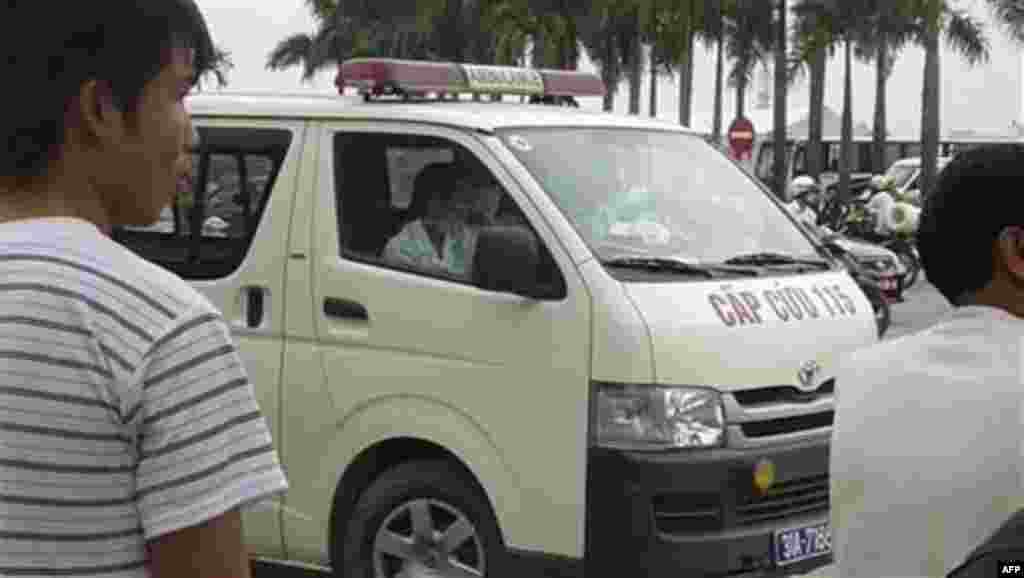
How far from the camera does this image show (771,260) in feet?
19.9

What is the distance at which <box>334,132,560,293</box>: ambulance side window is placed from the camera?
19.0 feet

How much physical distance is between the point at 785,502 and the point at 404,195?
1.66 meters

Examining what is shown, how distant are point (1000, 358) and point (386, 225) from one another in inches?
153

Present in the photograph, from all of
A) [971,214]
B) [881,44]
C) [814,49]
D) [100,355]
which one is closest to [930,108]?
[881,44]

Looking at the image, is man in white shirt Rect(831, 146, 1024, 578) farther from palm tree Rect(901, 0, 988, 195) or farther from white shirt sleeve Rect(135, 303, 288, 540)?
palm tree Rect(901, 0, 988, 195)

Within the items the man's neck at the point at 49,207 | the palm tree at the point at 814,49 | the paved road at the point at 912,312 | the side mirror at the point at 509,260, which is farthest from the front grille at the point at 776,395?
the palm tree at the point at 814,49

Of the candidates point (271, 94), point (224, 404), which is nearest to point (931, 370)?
point (224, 404)

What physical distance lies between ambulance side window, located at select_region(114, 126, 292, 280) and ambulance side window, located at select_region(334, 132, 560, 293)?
0.30m

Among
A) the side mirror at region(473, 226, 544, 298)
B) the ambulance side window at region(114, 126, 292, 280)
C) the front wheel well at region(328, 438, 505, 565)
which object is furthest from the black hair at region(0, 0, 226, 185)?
the ambulance side window at region(114, 126, 292, 280)

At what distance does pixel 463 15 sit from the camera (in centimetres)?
3369

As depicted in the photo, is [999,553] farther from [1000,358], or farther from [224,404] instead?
[224,404]

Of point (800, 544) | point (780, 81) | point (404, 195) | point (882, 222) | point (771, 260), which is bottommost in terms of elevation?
point (800, 544)

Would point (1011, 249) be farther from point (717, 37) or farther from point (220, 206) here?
point (717, 37)

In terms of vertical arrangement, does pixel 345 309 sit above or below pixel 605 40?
below
